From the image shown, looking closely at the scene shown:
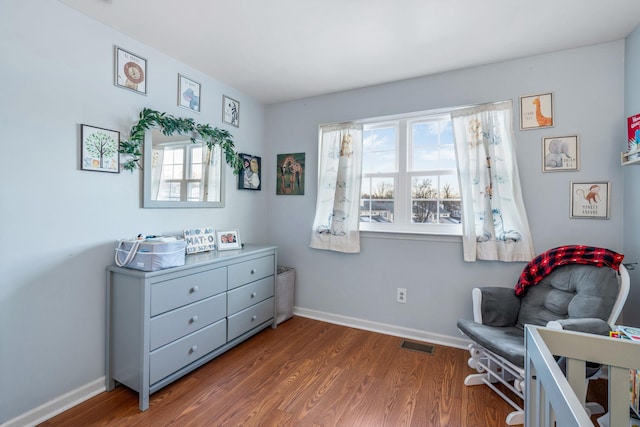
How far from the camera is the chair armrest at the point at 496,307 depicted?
82.0 inches

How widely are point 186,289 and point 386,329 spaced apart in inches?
73.7

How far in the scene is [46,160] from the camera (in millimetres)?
1652

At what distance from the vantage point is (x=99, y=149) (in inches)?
73.7

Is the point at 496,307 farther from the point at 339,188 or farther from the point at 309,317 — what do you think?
the point at 309,317

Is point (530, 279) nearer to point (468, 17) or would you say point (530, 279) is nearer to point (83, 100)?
point (468, 17)

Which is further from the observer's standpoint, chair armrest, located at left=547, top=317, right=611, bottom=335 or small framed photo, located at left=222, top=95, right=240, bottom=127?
small framed photo, located at left=222, top=95, right=240, bottom=127

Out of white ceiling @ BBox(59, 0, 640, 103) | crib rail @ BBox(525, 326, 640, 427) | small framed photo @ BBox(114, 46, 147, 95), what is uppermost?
white ceiling @ BBox(59, 0, 640, 103)

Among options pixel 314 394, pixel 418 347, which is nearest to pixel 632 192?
pixel 418 347

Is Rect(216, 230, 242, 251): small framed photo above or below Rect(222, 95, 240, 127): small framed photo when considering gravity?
below

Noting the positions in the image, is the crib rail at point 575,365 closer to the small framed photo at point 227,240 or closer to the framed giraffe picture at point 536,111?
the framed giraffe picture at point 536,111

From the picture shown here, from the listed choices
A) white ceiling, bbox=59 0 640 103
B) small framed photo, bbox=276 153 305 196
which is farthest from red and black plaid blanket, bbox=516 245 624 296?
small framed photo, bbox=276 153 305 196

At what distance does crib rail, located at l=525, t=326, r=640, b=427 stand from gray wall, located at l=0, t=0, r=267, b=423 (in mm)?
2359

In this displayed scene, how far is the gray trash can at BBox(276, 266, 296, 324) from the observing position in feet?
9.69

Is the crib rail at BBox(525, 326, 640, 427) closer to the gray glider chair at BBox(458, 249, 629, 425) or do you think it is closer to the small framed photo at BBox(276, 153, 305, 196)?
the gray glider chair at BBox(458, 249, 629, 425)
